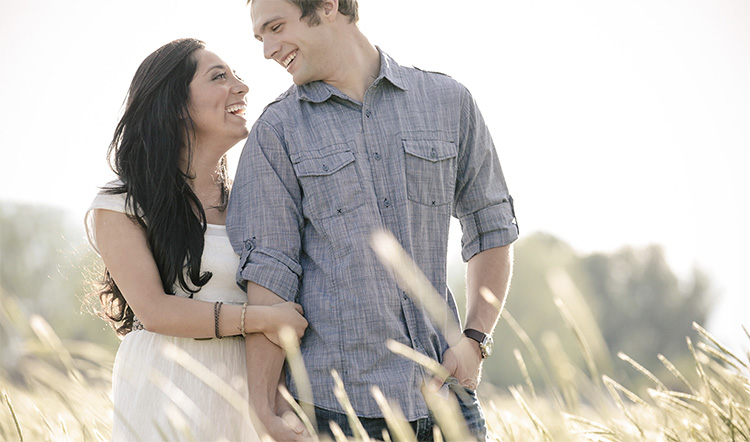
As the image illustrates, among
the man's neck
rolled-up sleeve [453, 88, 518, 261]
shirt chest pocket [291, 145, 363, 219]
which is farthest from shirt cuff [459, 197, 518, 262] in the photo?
the man's neck

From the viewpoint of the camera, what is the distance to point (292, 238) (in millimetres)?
2420

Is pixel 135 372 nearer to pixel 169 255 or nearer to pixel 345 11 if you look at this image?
pixel 169 255

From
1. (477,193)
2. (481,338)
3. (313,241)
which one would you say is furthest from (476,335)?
(313,241)

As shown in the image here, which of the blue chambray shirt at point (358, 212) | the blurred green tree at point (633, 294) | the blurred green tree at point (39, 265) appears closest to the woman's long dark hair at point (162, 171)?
the blue chambray shirt at point (358, 212)

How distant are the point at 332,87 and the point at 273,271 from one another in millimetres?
707

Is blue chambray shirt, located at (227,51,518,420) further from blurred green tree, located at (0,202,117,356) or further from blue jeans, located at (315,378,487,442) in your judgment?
blurred green tree, located at (0,202,117,356)

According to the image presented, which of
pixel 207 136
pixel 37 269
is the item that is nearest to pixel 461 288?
pixel 37 269

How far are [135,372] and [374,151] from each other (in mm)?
1129

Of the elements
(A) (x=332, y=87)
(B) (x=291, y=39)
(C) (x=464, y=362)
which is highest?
(B) (x=291, y=39)

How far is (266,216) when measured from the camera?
94.3 inches

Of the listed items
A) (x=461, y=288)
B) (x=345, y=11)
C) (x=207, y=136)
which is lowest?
(x=461, y=288)

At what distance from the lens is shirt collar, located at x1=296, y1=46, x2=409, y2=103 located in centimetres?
259

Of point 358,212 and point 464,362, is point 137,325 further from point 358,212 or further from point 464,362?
point 464,362

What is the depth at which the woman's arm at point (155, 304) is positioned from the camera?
235 cm
